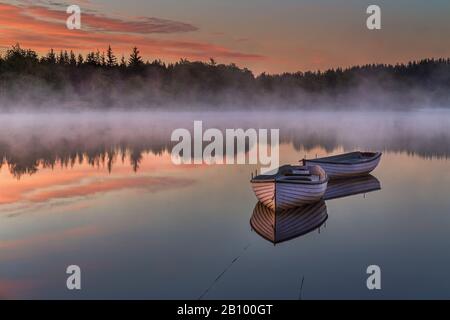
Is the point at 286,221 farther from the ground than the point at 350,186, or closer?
closer

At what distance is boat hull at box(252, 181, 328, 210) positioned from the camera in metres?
20.4

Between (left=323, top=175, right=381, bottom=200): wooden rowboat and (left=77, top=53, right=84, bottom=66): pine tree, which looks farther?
(left=77, top=53, right=84, bottom=66): pine tree

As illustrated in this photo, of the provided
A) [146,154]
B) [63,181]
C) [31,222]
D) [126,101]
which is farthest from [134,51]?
[31,222]

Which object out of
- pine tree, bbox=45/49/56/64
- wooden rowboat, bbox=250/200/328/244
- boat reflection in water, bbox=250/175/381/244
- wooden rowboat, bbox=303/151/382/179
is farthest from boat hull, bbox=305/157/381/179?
pine tree, bbox=45/49/56/64

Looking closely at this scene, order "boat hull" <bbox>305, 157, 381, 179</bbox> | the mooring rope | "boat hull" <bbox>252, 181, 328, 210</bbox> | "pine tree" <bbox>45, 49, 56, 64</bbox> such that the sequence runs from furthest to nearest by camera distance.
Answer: "pine tree" <bbox>45, 49, 56, 64</bbox> < "boat hull" <bbox>305, 157, 381, 179</bbox> < "boat hull" <bbox>252, 181, 328, 210</bbox> < the mooring rope

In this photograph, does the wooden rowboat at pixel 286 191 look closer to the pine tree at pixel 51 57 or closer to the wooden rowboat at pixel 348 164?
the wooden rowboat at pixel 348 164

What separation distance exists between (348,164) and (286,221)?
41.3ft

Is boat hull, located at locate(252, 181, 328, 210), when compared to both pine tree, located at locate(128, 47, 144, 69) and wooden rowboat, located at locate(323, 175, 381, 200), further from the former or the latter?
pine tree, located at locate(128, 47, 144, 69)

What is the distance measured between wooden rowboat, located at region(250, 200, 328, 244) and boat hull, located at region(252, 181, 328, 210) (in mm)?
310

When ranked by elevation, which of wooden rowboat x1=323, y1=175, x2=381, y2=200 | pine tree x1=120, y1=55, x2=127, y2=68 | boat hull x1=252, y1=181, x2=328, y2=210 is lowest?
wooden rowboat x1=323, y1=175, x2=381, y2=200

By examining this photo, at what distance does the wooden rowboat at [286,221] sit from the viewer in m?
18.4

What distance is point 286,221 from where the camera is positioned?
19.8 m

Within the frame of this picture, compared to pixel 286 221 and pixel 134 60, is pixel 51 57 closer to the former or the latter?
pixel 134 60

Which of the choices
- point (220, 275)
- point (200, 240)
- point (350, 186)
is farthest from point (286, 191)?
point (350, 186)
